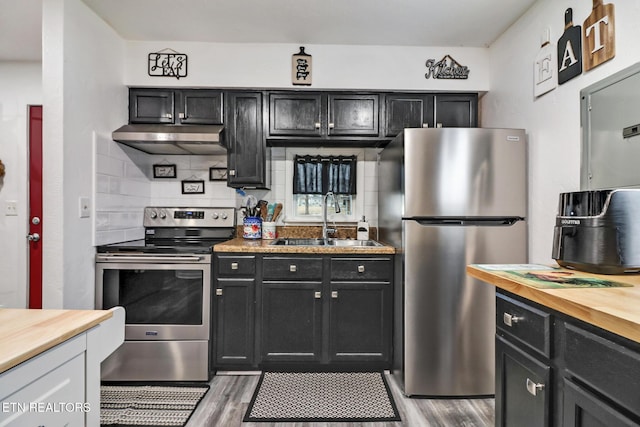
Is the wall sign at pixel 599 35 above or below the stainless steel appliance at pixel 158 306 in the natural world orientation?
above

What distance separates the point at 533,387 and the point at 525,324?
20 centimetres

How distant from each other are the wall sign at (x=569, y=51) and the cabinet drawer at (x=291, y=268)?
1845 mm

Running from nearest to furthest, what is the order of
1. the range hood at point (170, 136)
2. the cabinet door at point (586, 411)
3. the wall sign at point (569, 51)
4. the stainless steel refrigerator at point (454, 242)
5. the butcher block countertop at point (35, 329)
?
the butcher block countertop at point (35, 329) → the cabinet door at point (586, 411) → the wall sign at point (569, 51) → the stainless steel refrigerator at point (454, 242) → the range hood at point (170, 136)

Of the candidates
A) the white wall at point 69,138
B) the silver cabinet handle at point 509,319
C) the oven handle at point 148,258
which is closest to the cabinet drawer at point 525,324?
the silver cabinet handle at point 509,319

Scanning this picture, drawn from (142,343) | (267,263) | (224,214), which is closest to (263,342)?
(267,263)

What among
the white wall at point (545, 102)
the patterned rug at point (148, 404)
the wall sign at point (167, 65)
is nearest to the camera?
the white wall at point (545, 102)

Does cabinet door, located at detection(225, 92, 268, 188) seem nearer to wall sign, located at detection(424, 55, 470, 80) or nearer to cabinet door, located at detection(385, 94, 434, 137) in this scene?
cabinet door, located at detection(385, 94, 434, 137)

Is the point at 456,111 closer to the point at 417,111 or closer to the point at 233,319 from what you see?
the point at 417,111

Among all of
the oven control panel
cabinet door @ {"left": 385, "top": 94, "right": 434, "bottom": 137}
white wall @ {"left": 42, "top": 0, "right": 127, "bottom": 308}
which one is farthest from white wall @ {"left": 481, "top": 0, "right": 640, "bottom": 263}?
white wall @ {"left": 42, "top": 0, "right": 127, "bottom": 308}

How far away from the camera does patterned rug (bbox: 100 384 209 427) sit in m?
1.93

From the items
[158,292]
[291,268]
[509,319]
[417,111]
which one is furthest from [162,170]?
[509,319]

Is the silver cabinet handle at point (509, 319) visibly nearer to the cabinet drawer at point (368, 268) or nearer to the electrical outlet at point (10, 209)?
the cabinet drawer at point (368, 268)

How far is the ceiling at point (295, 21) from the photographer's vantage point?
7.20 feet

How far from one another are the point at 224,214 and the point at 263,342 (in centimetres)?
113
